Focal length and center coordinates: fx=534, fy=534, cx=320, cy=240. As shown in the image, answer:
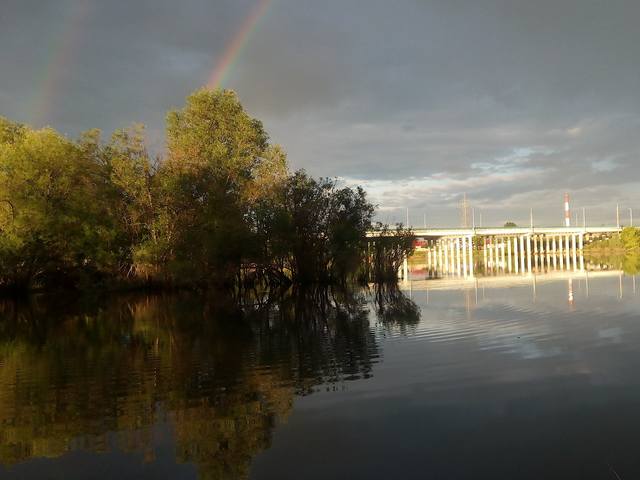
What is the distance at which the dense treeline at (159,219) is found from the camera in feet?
113

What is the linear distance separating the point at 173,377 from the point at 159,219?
1128 inches

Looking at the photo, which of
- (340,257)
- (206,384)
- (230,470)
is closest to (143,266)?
(340,257)

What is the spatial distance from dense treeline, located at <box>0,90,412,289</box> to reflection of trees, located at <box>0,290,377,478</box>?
1562cm

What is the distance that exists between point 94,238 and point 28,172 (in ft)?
18.9

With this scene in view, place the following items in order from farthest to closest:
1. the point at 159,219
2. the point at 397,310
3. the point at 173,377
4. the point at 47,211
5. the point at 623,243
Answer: the point at 623,243
the point at 159,219
the point at 47,211
the point at 397,310
the point at 173,377

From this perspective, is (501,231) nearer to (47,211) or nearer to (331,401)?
(47,211)

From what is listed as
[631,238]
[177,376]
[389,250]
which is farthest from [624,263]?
[177,376]

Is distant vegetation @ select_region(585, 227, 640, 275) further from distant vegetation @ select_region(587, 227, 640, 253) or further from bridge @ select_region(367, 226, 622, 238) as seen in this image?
bridge @ select_region(367, 226, 622, 238)

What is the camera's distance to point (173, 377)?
33.9 feet

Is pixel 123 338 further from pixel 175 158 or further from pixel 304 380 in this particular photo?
pixel 175 158

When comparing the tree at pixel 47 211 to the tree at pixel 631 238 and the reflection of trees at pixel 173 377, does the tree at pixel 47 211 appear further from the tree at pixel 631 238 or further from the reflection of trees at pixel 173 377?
the tree at pixel 631 238

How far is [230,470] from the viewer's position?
19.1ft

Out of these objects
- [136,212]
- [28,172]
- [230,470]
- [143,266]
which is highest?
[28,172]

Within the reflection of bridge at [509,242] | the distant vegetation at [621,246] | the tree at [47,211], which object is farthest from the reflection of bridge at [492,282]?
the distant vegetation at [621,246]
